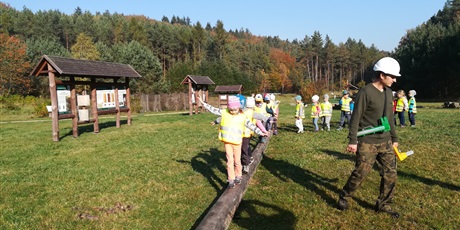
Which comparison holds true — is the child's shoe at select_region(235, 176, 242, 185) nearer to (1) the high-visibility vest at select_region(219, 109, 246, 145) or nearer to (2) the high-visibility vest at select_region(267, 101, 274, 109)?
(1) the high-visibility vest at select_region(219, 109, 246, 145)

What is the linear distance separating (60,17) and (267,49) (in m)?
65.5

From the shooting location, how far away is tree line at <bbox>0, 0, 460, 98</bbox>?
5294 centimetres

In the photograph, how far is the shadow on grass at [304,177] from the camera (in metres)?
6.65

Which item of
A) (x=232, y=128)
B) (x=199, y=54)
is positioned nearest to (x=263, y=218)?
(x=232, y=128)

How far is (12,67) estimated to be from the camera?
49.2 m

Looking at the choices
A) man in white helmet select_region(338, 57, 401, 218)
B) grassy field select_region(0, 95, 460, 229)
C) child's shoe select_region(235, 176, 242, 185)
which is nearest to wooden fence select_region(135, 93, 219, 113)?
grassy field select_region(0, 95, 460, 229)

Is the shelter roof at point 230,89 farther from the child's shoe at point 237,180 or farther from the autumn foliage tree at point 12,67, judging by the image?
the autumn foliage tree at point 12,67

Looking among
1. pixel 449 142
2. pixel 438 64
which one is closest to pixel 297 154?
pixel 449 142

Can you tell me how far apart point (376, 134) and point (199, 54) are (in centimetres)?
8693

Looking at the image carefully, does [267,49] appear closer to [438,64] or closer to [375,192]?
[438,64]

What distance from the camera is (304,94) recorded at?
5303 centimetres

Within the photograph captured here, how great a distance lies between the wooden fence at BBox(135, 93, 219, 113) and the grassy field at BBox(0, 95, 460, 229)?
27.1 m

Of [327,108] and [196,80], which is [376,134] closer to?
[327,108]

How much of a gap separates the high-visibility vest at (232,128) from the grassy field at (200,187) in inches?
46.9
